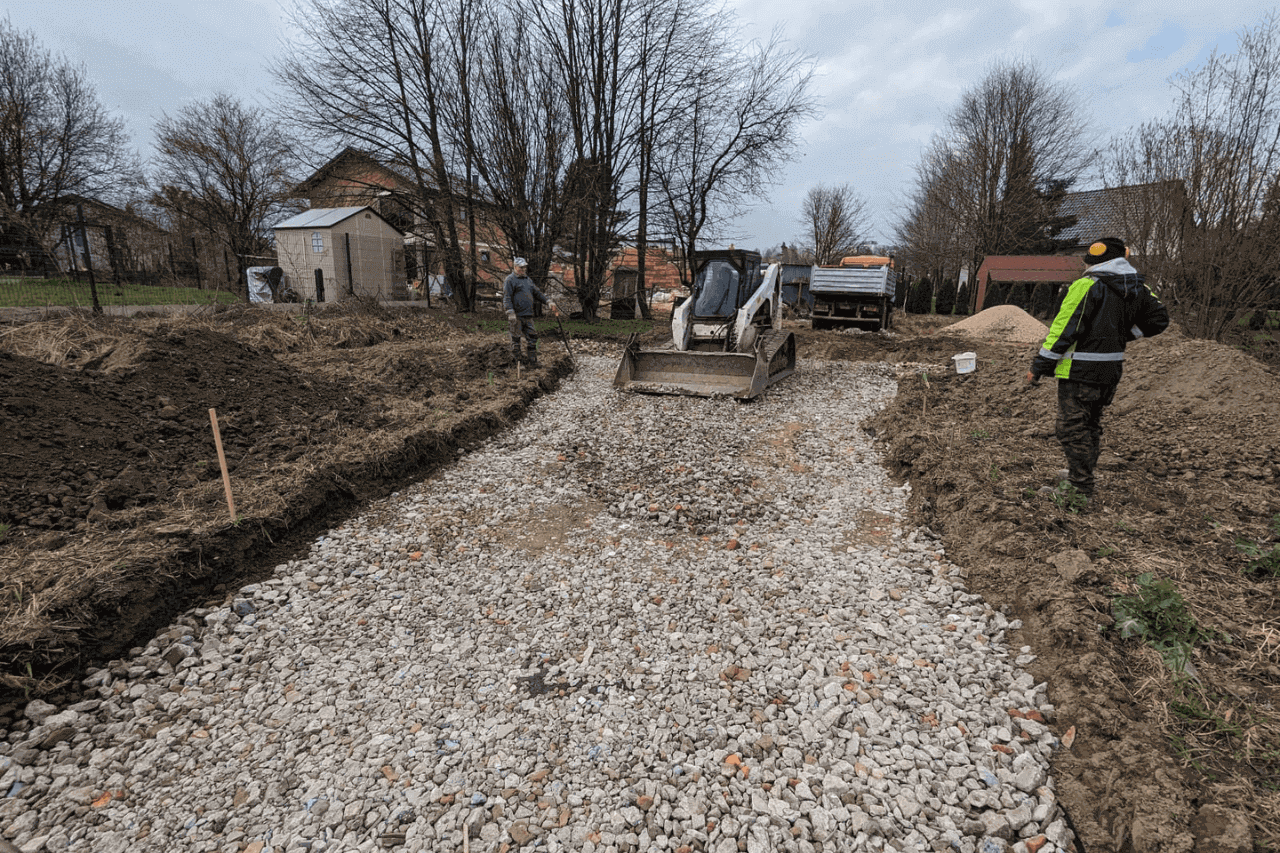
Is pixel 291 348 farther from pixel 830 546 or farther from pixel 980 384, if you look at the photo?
pixel 980 384

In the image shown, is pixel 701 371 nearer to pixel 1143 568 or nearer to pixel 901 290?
pixel 1143 568

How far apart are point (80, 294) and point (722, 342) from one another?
1190 centimetres

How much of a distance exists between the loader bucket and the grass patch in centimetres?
994

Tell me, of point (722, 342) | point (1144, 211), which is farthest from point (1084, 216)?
point (722, 342)

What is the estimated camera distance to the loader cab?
1066cm

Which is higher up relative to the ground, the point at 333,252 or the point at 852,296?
the point at 333,252

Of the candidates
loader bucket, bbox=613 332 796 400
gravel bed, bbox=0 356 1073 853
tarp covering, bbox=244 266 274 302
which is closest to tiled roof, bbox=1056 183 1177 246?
loader bucket, bbox=613 332 796 400

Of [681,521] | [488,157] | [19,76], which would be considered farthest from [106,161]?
[681,521]

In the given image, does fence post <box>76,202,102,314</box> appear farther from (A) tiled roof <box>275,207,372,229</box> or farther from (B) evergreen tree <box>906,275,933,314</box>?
(B) evergreen tree <box>906,275,933,314</box>

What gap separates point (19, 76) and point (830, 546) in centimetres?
3492

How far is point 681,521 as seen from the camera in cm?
525

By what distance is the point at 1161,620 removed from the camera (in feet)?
10.3

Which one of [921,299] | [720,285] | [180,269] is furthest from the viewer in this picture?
[921,299]

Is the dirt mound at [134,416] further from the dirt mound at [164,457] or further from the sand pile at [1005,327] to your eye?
the sand pile at [1005,327]
